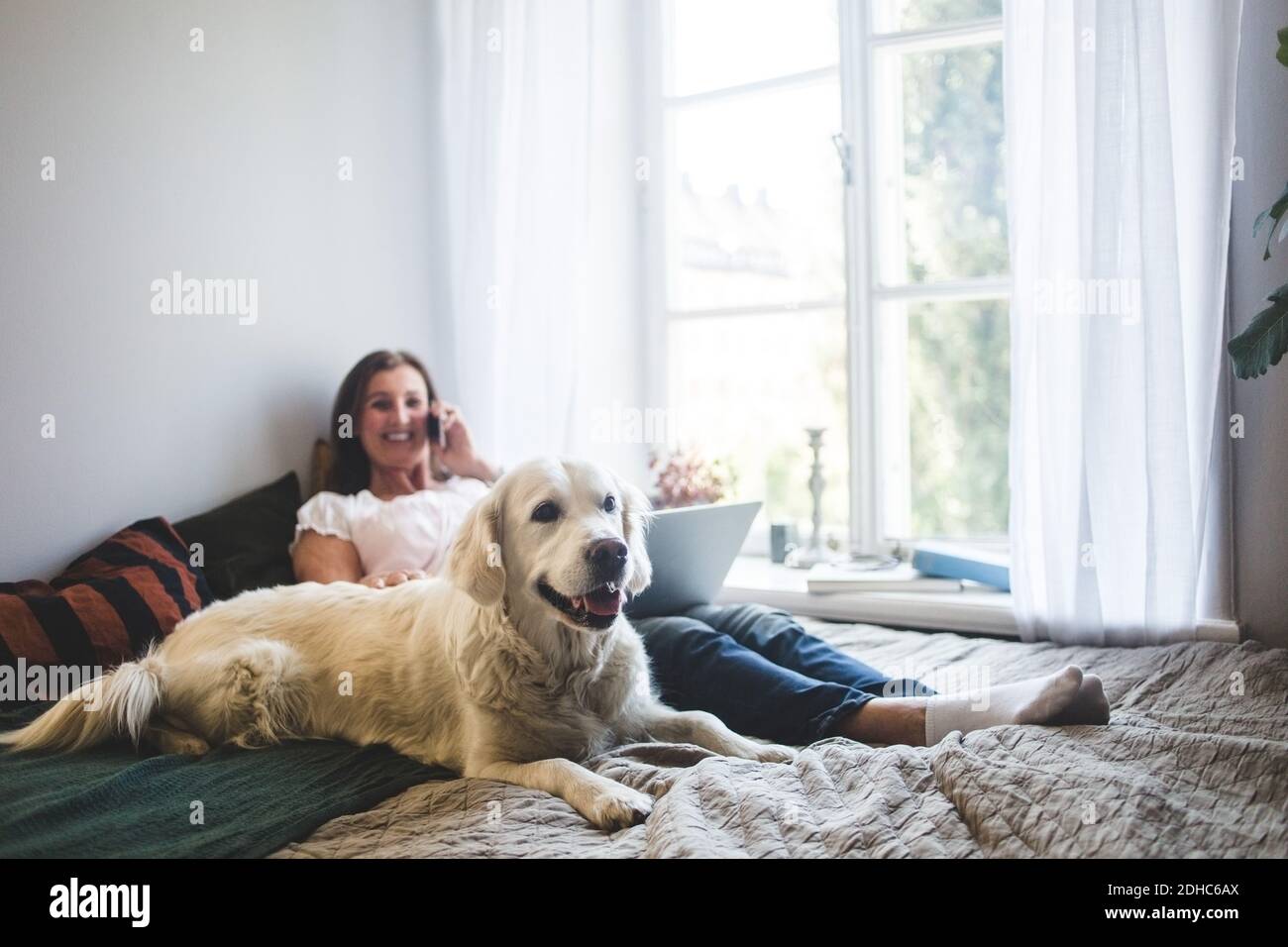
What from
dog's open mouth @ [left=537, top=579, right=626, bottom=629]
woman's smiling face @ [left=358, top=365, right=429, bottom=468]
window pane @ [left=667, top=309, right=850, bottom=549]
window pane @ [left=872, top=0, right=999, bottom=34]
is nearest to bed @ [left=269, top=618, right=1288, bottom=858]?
dog's open mouth @ [left=537, top=579, right=626, bottom=629]

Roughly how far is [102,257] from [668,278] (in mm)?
1771

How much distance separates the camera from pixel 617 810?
1419 millimetres

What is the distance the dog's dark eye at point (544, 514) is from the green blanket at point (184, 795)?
1.53 feet

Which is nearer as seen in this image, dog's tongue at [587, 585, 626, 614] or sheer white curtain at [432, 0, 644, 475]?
dog's tongue at [587, 585, 626, 614]

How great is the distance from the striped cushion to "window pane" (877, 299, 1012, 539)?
6.39ft

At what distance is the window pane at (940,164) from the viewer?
287cm

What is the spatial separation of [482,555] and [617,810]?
486 millimetres

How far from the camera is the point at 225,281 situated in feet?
8.36

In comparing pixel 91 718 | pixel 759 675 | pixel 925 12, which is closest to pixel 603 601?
pixel 759 675

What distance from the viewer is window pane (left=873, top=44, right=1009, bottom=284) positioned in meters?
2.87

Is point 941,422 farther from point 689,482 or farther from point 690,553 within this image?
point 690,553

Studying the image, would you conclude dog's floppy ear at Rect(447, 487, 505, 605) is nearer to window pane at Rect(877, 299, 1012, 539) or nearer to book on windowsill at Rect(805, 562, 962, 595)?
book on windowsill at Rect(805, 562, 962, 595)

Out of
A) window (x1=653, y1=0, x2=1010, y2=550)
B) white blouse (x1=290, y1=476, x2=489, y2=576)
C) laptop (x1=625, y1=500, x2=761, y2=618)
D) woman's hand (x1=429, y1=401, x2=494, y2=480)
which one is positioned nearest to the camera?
laptop (x1=625, y1=500, x2=761, y2=618)
